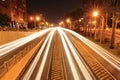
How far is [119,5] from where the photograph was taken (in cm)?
3650

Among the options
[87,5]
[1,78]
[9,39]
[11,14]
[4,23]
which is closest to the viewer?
[1,78]

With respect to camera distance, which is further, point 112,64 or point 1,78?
point 112,64

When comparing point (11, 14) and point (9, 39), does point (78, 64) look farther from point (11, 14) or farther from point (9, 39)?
point (11, 14)

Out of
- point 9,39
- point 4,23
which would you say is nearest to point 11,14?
point 4,23

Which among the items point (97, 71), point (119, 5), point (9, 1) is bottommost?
point (97, 71)

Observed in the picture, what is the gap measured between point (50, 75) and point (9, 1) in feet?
318

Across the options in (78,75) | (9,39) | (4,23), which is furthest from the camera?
(4,23)

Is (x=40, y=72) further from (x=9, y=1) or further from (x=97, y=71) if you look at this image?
(x=9, y=1)

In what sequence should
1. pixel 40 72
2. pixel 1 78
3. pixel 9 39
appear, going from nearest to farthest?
pixel 1 78 < pixel 40 72 < pixel 9 39

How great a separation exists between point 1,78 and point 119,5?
26110mm

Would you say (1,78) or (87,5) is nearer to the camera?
(1,78)

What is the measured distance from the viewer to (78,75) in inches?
779

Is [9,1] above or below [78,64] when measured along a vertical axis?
above

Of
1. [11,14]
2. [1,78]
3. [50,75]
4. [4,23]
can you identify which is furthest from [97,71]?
[11,14]
